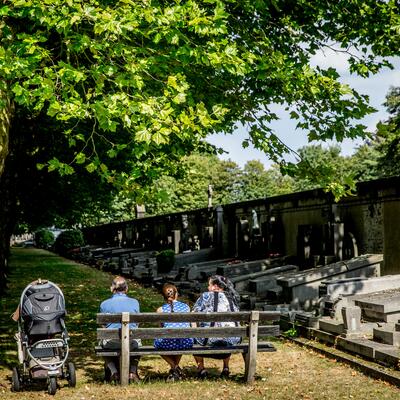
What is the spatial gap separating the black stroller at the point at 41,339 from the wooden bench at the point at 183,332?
0.56 m

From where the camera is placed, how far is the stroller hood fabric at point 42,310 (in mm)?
8125

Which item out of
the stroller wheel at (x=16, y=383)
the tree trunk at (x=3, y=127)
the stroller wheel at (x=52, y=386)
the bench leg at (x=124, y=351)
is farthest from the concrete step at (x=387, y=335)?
the tree trunk at (x=3, y=127)

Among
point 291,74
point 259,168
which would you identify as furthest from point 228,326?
point 259,168

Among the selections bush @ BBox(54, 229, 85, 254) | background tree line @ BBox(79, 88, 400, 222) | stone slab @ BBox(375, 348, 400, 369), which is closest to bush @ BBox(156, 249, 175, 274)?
stone slab @ BBox(375, 348, 400, 369)

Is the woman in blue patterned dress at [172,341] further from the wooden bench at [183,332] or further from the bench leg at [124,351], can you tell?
the bench leg at [124,351]

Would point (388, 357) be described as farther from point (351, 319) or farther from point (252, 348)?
point (252, 348)

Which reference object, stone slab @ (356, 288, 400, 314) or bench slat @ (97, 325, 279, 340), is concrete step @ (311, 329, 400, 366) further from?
bench slat @ (97, 325, 279, 340)

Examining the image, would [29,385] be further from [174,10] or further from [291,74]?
[291,74]

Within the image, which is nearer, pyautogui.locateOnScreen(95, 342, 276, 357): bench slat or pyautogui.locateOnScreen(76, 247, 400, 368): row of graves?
pyautogui.locateOnScreen(95, 342, 276, 357): bench slat

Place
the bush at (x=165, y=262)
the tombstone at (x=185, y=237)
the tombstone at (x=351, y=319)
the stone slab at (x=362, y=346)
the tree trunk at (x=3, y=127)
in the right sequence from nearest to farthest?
the tree trunk at (x=3, y=127), the stone slab at (x=362, y=346), the tombstone at (x=351, y=319), the bush at (x=165, y=262), the tombstone at (x=185, y=237)

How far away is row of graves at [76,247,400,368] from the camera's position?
1028cm

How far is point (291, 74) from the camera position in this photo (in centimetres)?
968

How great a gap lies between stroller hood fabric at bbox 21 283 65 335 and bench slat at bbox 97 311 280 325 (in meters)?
0.59

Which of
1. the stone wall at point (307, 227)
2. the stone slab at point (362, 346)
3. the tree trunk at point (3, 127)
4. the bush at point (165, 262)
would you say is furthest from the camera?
the bush at point (165, 262)
